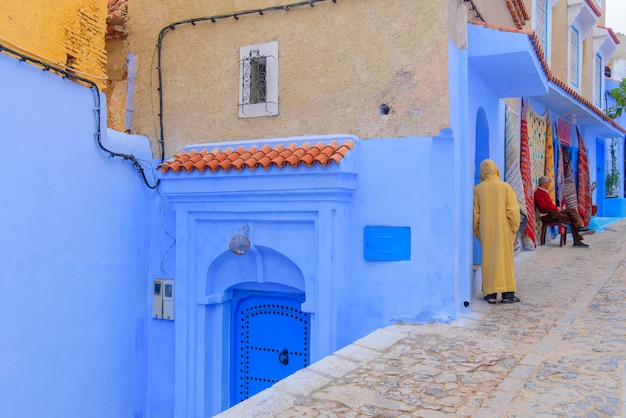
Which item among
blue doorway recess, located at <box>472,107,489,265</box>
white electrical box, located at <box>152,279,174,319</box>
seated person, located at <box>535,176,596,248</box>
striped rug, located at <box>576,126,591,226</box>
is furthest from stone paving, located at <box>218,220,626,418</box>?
striped rug, located at <box>576,126,591,226</box>

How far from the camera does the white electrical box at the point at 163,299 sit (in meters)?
7.50

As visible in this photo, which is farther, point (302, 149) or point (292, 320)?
point (292, 320)

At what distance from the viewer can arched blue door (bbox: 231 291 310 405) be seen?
693cm

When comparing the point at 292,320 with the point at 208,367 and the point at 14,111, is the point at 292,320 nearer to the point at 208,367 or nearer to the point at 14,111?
the point at 208,367

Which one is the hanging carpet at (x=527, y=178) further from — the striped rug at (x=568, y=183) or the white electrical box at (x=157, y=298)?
the white electrical box at (x=157, y=298)

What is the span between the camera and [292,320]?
7.01 meters

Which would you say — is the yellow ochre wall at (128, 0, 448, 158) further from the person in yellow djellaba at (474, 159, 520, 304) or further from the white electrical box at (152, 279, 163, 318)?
the white electrical box at (152, 279, 163, 318)

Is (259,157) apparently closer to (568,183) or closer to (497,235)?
(497,235)

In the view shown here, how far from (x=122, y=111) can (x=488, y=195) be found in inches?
206

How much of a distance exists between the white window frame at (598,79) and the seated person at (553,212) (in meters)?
8.11

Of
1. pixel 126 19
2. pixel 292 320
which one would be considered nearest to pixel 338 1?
pixel 126 19

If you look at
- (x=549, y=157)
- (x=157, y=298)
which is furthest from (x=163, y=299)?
(x=549, y=157)

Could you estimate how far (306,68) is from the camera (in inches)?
270

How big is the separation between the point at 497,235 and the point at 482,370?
103 inches
